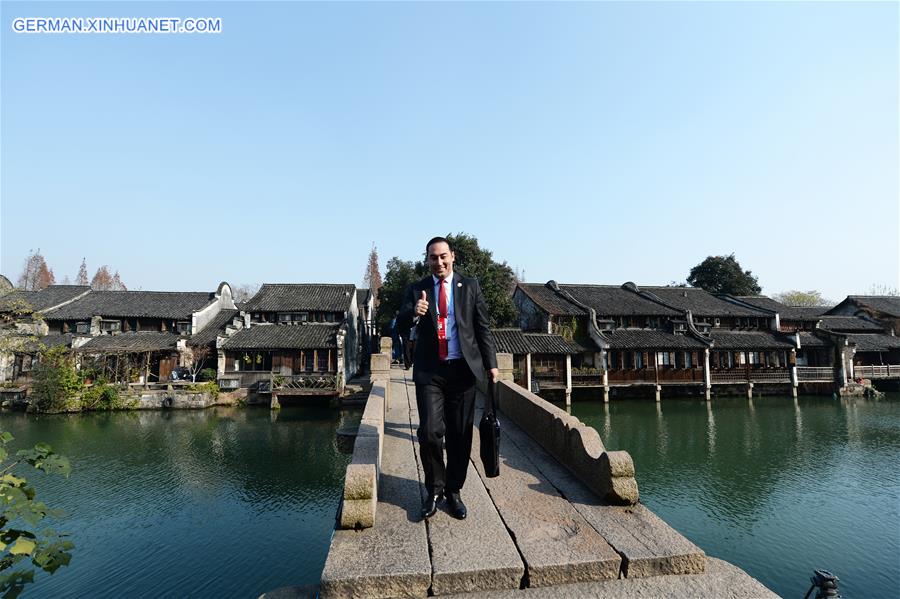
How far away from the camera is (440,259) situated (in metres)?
4.31

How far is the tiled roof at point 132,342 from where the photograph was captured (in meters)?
29.3

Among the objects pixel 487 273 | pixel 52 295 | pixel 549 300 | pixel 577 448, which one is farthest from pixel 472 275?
pixel 52 295

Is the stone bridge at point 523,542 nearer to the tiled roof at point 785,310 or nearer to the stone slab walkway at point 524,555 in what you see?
the stone slab walkway at point 524,555

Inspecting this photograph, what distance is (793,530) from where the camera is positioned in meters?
10.9

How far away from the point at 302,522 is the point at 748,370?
32.5m

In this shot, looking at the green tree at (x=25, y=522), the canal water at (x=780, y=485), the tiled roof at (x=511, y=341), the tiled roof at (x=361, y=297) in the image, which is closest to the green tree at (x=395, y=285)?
the tiled roof at (x=361, y=297)

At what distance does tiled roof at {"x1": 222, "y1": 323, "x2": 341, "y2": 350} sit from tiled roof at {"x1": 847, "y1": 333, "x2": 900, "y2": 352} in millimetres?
38376

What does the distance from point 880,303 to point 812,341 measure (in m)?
13.5

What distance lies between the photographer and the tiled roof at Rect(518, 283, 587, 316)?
105 feet

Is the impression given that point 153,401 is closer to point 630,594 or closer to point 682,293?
point 630,594

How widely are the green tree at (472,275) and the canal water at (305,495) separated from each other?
1118cm

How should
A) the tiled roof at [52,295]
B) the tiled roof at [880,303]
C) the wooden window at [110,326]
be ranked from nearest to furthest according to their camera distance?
the wooden window at [110,326] → the tiled roof at [52,295] → the tiled roof at [880,303]

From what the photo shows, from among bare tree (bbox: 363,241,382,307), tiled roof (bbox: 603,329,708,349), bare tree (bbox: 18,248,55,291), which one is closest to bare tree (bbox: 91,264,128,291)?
bare tree (bbox: 18,248,55,291)

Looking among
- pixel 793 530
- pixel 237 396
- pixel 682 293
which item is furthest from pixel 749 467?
pixel 237 396
